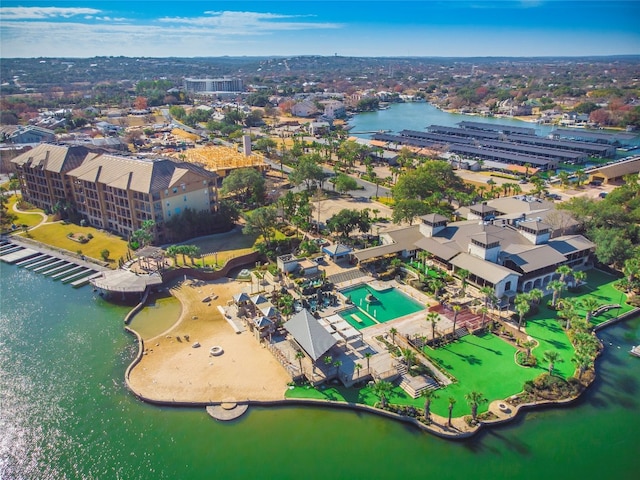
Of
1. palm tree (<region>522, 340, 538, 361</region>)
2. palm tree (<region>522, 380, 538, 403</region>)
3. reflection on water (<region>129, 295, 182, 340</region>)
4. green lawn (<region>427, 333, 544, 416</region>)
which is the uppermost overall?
palm tree (<region>522, 340, 538, 361</region>)

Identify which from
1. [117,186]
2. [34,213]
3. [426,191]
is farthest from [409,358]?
[34,213]

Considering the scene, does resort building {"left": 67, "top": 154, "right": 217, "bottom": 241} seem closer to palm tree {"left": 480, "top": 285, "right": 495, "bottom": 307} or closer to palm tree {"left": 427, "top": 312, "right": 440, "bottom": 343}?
palm tree {"left": 427, "top": 312, "right": 440, "bottom": 343}

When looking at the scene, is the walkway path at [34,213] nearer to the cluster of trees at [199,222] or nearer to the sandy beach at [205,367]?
the cluster of trees at [199,222]

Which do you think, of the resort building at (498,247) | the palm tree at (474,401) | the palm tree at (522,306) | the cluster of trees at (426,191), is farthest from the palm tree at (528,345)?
the cluster of trees at (426,191)

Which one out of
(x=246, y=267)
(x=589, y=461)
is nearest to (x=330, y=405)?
(x=589, y=461)

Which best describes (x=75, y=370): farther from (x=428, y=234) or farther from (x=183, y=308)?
(x=428, y=234)

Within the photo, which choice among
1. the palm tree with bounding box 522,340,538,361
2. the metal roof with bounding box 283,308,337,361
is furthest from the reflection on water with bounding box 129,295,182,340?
the palm tree with bounding box 522,340,538,361
